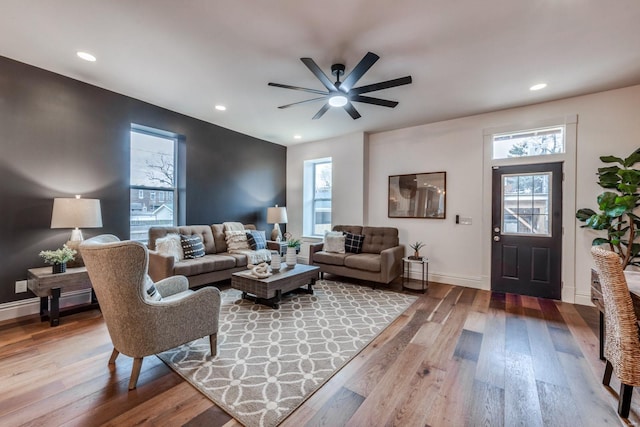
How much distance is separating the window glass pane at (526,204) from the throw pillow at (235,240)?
425cm

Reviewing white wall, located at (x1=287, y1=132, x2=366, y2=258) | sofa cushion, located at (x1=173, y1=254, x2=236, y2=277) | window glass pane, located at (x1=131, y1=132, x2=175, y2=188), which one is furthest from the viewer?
white wall, located at (x1=287, y1=132, x2=366, y2=258)

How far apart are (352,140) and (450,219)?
244 centimetres

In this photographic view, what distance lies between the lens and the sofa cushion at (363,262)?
164 inches

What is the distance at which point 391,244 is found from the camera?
189 inches

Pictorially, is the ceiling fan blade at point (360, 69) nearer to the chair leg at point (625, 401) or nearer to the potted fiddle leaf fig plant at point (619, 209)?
the chair leg at point (625, 401)

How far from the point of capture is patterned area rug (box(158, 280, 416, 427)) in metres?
1.81

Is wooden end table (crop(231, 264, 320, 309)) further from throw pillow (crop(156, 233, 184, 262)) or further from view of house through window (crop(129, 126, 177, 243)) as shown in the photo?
view of house through window (crop(129, 126, 177, 243))

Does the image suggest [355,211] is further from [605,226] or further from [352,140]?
[605,226]

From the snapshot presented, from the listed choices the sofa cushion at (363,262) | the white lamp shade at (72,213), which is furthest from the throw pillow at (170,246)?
the sofa cushion at (363,262)

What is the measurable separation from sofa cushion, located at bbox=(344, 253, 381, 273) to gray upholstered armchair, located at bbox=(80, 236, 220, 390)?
265cm

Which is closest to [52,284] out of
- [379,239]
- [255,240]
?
[255,240]

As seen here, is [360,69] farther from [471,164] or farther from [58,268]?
[58,268]

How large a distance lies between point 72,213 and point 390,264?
410 cm

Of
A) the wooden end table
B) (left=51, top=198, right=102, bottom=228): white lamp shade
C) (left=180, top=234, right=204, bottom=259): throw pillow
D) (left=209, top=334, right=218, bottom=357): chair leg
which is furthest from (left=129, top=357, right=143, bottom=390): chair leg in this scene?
(left=180, top=234, right=204, bottom=259): throw pillow
